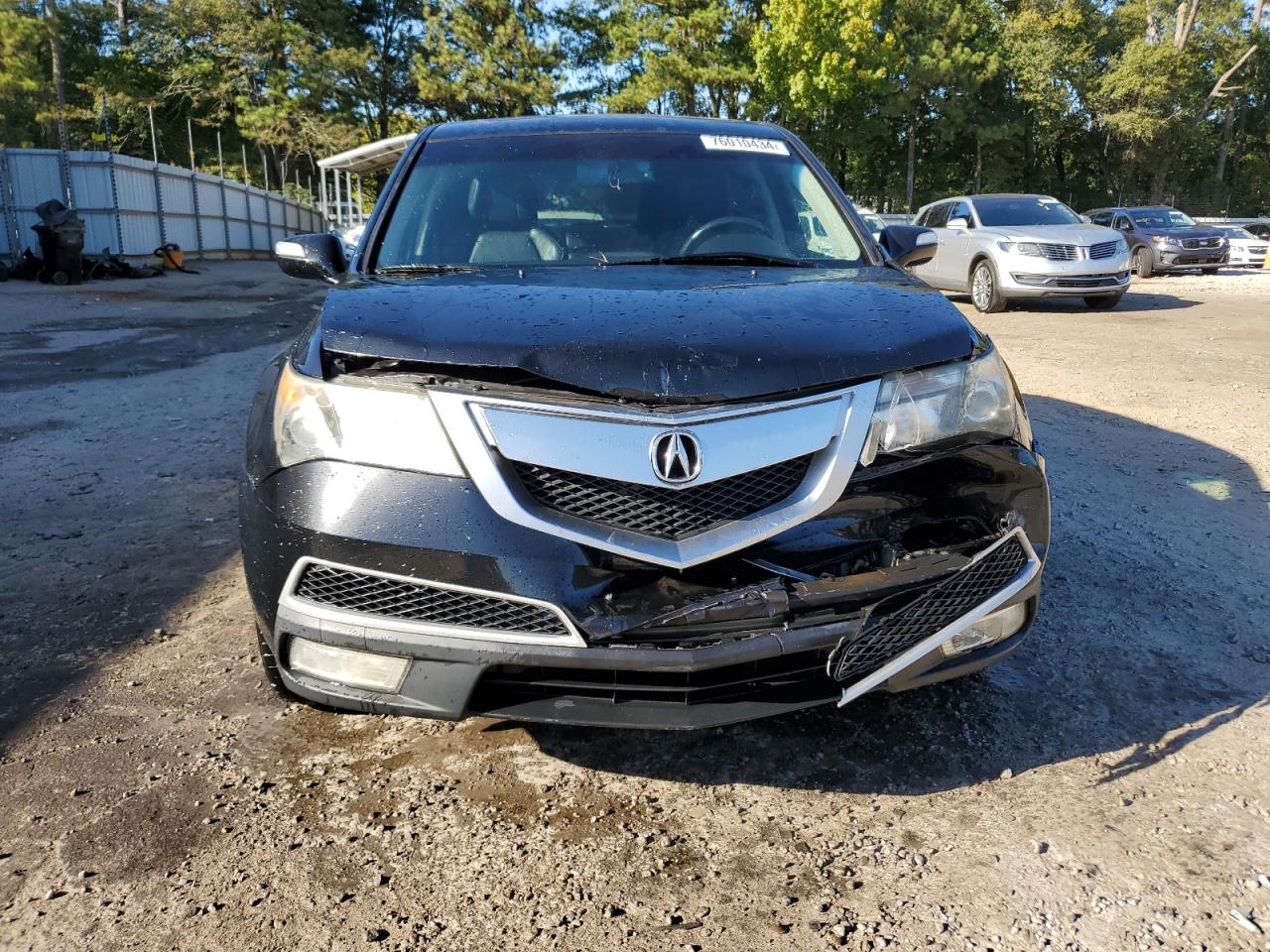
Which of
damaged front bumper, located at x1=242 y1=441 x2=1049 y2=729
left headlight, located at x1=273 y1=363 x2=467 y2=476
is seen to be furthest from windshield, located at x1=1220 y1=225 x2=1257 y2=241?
left headlight, located at x1=273 y1=363 x2=467 y2=476

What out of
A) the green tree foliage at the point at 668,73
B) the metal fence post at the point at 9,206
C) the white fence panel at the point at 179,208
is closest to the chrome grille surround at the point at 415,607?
the metal fence post at the point at 9,206

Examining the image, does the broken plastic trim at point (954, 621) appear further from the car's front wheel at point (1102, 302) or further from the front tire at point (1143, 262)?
the front tire at point (1143, 262)

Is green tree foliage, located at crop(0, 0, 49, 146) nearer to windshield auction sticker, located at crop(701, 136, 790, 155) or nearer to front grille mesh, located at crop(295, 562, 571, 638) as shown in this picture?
windshield auction sticker, located at crop(701, 136, 790, 155)

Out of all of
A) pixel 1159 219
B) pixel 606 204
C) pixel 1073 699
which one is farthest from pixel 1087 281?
pixel 1159 219

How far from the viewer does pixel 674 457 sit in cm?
188

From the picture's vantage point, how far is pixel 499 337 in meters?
2.06

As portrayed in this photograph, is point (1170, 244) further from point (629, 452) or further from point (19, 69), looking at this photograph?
point (19, 69)

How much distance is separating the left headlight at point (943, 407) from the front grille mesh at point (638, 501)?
1.11ft

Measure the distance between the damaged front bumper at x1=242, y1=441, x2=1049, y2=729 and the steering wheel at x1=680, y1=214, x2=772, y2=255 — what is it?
1377 millimetres

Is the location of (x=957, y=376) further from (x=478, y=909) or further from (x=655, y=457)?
(x=478, y=909)

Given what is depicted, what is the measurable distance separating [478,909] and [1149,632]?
2.34 metres

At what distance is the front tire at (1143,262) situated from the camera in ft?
66.3

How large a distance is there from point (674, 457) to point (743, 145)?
83.4 inches

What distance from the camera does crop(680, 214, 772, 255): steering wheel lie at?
125 inches
